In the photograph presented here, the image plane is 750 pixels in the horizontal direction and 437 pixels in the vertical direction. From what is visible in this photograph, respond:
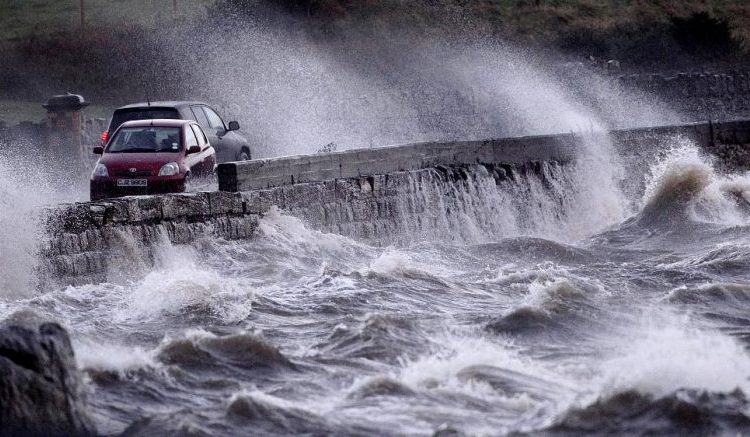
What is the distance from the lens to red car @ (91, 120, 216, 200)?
17859 mm

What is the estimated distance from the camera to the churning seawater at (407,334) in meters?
9.13

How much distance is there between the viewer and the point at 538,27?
2103 inches

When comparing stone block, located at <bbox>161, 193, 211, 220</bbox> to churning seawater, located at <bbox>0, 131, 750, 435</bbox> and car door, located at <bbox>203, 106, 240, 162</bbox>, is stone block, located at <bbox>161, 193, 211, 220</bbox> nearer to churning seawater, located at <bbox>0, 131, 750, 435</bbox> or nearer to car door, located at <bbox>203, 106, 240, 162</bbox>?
churning seawater, located at <bbox>0, 131, 750, 435</bbox>

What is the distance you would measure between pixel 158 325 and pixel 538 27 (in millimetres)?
42643

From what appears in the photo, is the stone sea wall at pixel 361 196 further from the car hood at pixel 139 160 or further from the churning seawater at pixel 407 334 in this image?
the car hood at pixel 139 160

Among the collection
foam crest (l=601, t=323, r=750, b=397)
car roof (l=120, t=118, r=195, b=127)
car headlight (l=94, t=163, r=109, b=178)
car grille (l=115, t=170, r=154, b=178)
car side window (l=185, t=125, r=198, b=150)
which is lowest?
foam crest (l=601, t=323, r=750, b=397)

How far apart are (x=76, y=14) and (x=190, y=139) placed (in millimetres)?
41284

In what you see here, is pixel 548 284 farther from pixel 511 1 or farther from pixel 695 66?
pixel 511 1

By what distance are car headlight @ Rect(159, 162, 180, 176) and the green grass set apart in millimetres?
34169

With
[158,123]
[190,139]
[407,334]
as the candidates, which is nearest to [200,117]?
[158,123]

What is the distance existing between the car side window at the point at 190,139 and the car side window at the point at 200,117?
2580mm

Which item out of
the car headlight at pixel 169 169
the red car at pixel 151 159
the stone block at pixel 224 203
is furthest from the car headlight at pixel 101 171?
the stone block at pixel 224 203

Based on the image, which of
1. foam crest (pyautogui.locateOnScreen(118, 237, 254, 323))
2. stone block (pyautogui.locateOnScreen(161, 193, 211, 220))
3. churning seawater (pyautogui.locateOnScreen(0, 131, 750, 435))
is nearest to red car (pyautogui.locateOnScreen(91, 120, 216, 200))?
churning seawater (pyautogui.locateOnScreen(0, 131, 750, 435))

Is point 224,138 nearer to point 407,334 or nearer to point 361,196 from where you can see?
point 361,196
